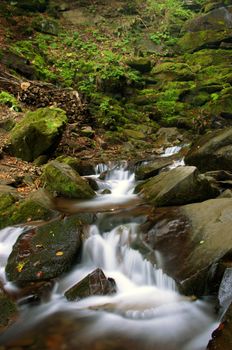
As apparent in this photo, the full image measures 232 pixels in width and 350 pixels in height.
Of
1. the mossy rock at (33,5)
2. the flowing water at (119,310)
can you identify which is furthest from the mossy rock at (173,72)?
the flowing water at (119,310)

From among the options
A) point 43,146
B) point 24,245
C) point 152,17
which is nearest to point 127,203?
point 24,245

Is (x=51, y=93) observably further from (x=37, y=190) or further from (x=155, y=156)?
(x=37, y=190)

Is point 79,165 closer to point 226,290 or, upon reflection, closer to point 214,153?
point 214,153

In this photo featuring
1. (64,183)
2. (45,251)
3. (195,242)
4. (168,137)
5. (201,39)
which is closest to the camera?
(195,242)

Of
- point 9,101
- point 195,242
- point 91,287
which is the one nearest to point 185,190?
point 195,242

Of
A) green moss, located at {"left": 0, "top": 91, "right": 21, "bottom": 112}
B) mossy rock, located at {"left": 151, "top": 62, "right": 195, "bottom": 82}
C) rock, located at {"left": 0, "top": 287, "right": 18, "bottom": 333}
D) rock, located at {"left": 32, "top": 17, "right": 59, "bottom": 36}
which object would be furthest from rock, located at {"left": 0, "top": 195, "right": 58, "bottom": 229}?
rock, located at {"left": 32, "top": 17, "right": 59, "bottom": 36}

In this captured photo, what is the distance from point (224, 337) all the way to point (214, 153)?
17.7ft

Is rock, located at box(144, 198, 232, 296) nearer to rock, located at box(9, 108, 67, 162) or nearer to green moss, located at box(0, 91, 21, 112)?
rock, located at box(9, 108, 67, 162)

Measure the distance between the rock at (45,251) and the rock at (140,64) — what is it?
40.4 feet

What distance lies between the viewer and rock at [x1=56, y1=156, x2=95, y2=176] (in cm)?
915

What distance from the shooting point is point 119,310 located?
4.63m

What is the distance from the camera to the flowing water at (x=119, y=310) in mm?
4152

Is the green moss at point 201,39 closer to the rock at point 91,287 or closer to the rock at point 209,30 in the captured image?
the rock at point 209,30

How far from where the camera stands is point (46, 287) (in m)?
4.93
